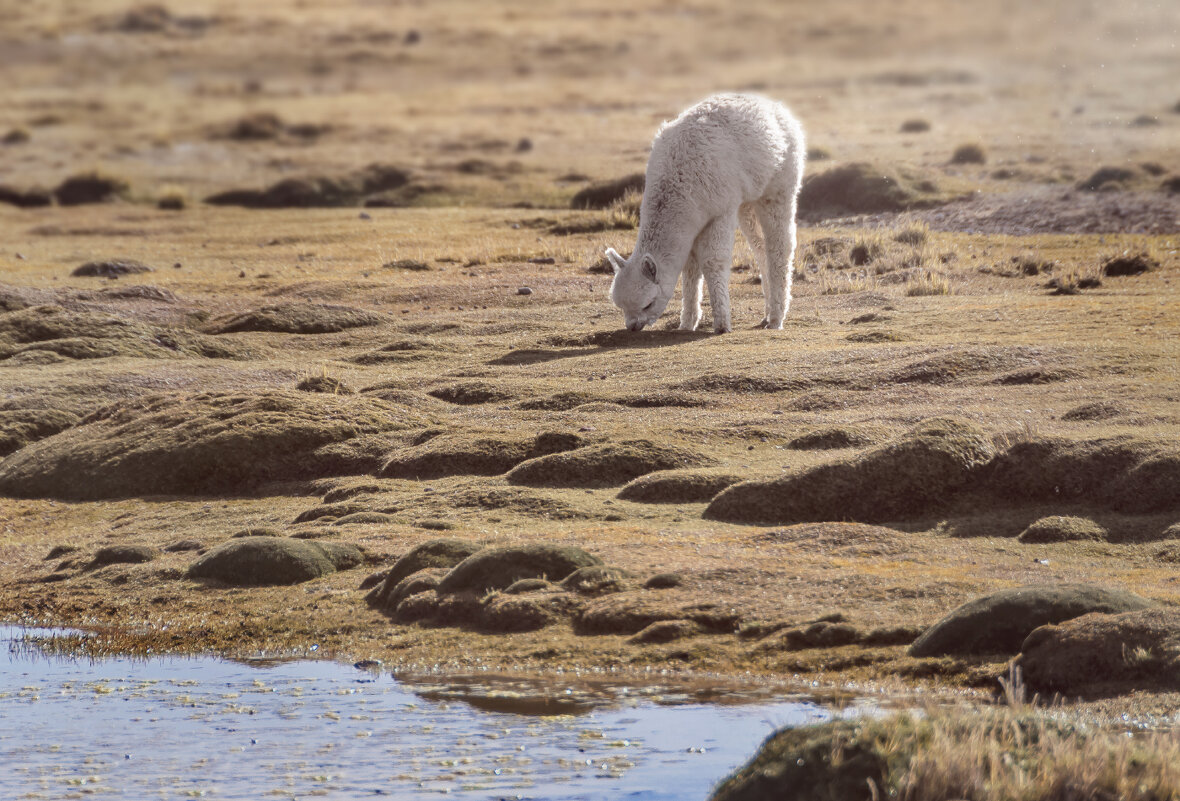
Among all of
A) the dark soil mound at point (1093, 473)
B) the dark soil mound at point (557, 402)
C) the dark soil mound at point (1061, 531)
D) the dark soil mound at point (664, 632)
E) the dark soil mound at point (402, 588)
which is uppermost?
the dark soil mound at point (1093, 473)

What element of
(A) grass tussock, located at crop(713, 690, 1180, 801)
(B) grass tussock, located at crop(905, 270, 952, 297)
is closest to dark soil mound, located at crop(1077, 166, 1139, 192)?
(B) grass tussock, located at crop(905, 270, 952, 297)

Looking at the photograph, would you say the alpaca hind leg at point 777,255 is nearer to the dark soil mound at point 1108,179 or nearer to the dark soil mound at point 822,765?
the dark soil mound at point 822,765

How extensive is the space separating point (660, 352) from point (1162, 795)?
47.6 feet

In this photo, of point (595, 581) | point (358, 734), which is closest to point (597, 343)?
point (595, 581)

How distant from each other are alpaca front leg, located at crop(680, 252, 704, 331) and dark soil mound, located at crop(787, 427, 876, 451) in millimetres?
6886

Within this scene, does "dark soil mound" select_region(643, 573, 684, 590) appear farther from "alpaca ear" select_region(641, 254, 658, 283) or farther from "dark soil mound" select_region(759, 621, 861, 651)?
"alpaca ear" select_region(641, 254, 658, 283)

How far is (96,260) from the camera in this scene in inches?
1419

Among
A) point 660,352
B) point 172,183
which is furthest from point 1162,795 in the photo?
point 172,183

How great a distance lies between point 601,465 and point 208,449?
14.4 ft

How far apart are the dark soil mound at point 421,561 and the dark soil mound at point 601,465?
2762 mm

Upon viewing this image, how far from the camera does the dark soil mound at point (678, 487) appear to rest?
14000 millimetres

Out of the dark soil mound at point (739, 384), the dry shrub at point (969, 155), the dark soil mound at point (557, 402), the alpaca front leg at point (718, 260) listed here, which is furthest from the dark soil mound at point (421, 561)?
the dry shrub at point (969, 155)

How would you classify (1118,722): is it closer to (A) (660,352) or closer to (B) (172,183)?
(A) (660,352)

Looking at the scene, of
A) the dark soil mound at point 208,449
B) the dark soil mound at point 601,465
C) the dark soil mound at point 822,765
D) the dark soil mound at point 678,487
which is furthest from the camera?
the dark soil mound at point 208,449
